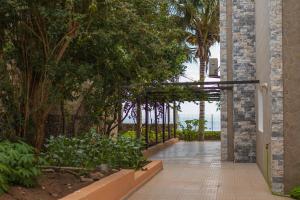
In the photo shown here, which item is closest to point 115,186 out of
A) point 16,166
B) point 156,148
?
point 16,166

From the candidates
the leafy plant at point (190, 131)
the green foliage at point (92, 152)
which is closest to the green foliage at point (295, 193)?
the green foliage at point (92, 152)

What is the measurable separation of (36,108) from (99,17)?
207 cm

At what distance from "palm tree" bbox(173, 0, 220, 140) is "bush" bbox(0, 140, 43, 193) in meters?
20.6

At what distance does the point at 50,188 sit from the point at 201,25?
2414cm

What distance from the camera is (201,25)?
30703mm

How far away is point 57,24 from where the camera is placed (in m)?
8.45

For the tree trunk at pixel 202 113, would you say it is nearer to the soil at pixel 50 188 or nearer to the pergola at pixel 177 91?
the pergola at pixel 177 91

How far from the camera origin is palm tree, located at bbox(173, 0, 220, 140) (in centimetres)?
2875

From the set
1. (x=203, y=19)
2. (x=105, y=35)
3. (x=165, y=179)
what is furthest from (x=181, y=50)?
(x=203, y=19)

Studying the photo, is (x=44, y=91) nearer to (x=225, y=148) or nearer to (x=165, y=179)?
(x=165, y=179)

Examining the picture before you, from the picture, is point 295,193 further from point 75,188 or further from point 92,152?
point 75,188

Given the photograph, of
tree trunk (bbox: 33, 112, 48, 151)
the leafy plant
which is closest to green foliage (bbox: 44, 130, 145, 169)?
tree trunk (bbox: 33, 112, 48, 151)

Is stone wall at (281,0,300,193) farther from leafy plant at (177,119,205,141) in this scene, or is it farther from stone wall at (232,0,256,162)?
leafy plant at (177,119,205,141)

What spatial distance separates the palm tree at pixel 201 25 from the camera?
28.8 meters
